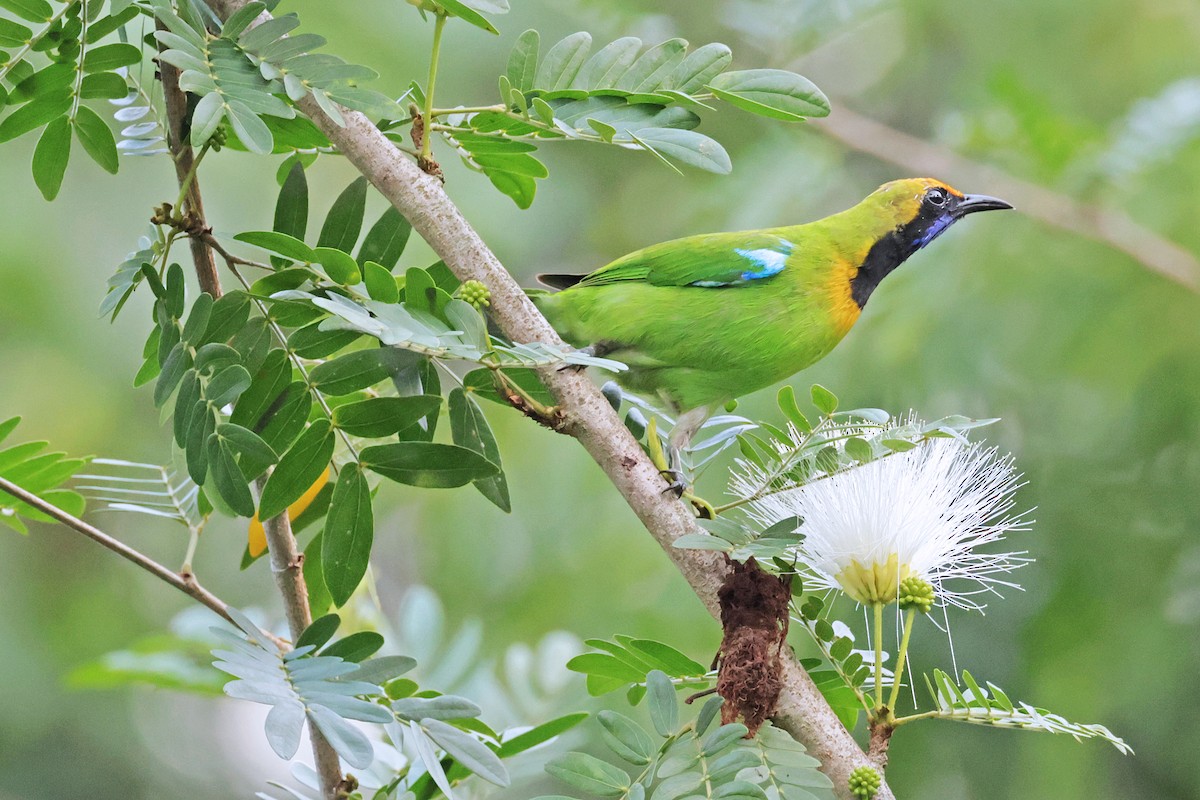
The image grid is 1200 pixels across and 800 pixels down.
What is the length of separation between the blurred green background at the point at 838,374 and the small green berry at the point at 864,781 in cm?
260

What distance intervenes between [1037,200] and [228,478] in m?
4.39

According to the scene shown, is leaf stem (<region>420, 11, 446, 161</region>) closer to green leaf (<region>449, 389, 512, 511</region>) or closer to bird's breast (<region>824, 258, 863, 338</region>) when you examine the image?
green leaf (<region>449, 389, 512, 511</region>)

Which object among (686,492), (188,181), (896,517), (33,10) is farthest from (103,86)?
(896,517)

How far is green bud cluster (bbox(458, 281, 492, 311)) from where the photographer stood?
6.43 ft

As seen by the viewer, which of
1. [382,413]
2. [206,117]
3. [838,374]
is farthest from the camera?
[838,374]

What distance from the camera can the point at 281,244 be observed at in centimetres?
188

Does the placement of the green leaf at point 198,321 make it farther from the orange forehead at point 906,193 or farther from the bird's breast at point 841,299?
the orange forehead at point 906,193

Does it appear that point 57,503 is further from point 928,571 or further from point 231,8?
point 928,571

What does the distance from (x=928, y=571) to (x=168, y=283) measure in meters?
1.47

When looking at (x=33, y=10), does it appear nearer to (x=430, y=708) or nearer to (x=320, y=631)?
(x=320, y=631)

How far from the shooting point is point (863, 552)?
2037mm

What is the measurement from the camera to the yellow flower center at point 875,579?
2.03 m

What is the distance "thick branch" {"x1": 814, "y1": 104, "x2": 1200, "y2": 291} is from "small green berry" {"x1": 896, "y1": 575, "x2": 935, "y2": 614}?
11.0ft

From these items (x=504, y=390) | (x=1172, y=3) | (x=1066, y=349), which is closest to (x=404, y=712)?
(x=504, y=390)
